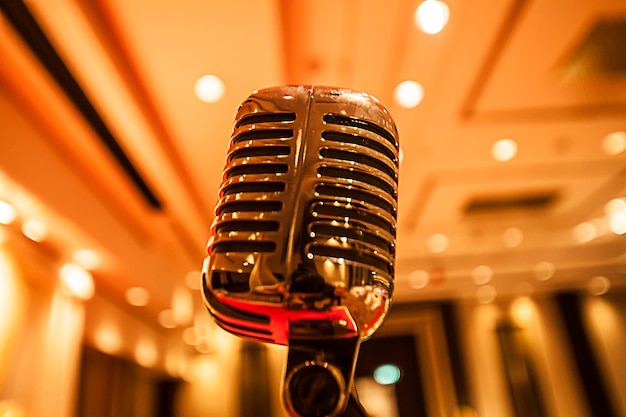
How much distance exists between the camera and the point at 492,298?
8.57 meters

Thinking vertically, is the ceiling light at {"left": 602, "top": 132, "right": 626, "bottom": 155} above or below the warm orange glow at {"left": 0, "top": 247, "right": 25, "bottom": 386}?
above

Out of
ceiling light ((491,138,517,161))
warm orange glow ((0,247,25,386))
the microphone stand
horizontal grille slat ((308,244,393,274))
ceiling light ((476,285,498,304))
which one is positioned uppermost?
ceiling light ((476,285,498,304))

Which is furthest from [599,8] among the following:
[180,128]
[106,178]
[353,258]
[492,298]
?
[492,298]

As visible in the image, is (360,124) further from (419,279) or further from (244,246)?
(419,279)

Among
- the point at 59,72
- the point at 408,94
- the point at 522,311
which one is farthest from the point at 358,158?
the point at 522,311

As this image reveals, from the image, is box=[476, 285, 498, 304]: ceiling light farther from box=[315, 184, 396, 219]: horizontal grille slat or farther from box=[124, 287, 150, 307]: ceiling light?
box=[315, 184, 396, 219]: horizontal grille slat

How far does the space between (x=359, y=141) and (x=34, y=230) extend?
3372 mm

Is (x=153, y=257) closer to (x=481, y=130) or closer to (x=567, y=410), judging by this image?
(x=481, y=130)

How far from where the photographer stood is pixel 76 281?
13.1ft

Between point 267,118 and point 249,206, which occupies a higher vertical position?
point 267,118

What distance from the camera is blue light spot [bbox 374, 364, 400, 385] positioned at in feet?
27.3

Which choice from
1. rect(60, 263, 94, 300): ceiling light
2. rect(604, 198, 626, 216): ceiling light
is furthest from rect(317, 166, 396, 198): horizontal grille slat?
rect(604, 198, 626, 216): ceiling light

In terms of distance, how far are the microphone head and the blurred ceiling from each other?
2.11 metres

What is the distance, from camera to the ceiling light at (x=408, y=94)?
340cm
